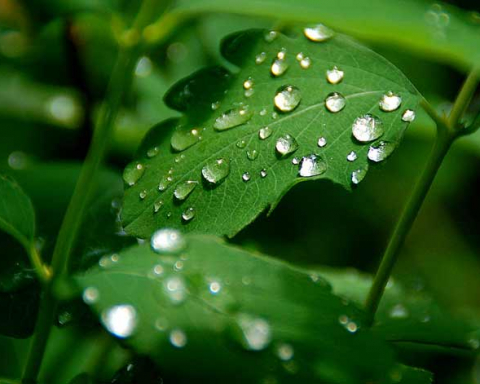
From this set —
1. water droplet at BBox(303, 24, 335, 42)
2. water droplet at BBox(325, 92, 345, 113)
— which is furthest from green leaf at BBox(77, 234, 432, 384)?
water droplet at BBox(303, 24, 335, 42)

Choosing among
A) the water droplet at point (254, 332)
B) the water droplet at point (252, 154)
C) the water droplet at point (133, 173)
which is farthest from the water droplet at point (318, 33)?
the water droplet at point (254, 332)

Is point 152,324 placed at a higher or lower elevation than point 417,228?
higher

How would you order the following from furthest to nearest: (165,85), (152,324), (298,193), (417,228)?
1. (417,228)
2. (298,193)
3. (165,85)
4. (152,324)

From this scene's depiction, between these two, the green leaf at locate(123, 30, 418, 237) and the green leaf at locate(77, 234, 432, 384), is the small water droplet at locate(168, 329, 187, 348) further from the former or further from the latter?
the green leaf at locate(123, 30, 418, 237)

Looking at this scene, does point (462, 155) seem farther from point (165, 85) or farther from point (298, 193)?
point (165, 85)

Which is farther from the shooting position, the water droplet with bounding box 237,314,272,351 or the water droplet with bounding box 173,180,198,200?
the water droplet with bounding box 173,180,198,200

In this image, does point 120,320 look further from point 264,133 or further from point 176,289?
point 264,133

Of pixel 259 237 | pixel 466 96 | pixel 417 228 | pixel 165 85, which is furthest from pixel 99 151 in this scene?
pixel 417 228
